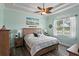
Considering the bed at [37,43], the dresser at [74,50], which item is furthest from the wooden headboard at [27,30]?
the dresser at [74,50]

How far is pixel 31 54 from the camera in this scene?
161 centimetres

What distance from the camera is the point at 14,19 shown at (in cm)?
159

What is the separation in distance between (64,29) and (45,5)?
0.62 metres

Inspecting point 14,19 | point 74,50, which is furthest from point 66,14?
point 14,19

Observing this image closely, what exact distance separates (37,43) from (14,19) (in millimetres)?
661

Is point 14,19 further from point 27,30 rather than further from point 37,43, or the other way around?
point 37,43

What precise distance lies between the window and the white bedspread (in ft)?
0.57

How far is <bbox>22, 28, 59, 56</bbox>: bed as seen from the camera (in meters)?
1.60

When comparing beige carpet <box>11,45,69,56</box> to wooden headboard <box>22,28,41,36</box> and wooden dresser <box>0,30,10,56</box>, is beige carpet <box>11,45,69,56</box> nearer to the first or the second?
wooden dresser <box>0,30,10,56</box>

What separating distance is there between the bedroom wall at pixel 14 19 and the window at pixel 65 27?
300 millimetres

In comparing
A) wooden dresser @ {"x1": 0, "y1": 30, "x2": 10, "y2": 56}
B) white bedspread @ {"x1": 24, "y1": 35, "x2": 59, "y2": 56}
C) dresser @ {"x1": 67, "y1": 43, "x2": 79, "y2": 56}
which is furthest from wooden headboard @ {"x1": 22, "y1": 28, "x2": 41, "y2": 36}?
dresser @ {"x1": 67, "y1": 43, "x2": 79, "y2": 56}

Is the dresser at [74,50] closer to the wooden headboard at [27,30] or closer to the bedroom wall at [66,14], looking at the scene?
the bedroom wall at [66,14]

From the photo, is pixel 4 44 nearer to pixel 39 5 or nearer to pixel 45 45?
pixel 45 45

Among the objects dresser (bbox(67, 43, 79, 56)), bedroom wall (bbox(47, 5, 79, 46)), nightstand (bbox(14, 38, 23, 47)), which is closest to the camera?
dresser (bbox(67, 43, 79, 56))
